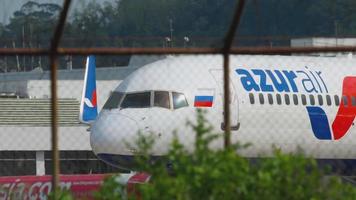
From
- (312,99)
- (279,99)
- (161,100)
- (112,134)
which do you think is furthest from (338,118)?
(112,134)

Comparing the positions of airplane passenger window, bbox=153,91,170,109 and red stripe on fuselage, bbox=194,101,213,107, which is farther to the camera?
airplane passenger window, bbox=153,91,170,109

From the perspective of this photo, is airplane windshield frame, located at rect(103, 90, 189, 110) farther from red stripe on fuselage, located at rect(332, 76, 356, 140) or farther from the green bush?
the green bush

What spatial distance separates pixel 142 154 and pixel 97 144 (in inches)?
508

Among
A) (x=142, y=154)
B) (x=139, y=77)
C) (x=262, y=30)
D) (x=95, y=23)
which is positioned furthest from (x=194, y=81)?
(x=142, y=154)

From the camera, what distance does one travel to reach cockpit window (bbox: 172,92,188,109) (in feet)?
69.8

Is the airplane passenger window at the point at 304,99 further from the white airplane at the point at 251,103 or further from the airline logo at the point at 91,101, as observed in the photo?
the airline logo at the point at 91,101

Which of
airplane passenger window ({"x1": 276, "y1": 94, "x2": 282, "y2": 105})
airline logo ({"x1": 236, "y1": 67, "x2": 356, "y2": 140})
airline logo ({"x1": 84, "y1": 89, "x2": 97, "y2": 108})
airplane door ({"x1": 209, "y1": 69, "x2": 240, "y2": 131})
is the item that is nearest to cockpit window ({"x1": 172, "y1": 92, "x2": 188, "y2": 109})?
airplane door ({"x1": 209, "y1": 69, "x2": 240, "y2": 131})

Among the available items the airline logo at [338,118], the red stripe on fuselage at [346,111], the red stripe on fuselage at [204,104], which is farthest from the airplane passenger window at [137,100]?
the red stripe on fuselage at [346,111]

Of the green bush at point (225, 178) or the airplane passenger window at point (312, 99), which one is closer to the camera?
the green bush at point (225, 178)

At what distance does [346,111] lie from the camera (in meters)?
22.5

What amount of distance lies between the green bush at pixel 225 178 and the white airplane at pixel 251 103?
12.2 m

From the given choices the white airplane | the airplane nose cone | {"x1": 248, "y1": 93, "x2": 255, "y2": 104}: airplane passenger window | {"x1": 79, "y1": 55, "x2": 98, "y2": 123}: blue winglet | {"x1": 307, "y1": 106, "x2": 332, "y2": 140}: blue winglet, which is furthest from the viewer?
{"x1": 79, "y1": 55, "x2": 98, "y2": 123}: blue winglet

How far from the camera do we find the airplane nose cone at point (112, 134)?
20.5 meters

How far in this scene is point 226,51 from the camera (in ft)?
36.1
